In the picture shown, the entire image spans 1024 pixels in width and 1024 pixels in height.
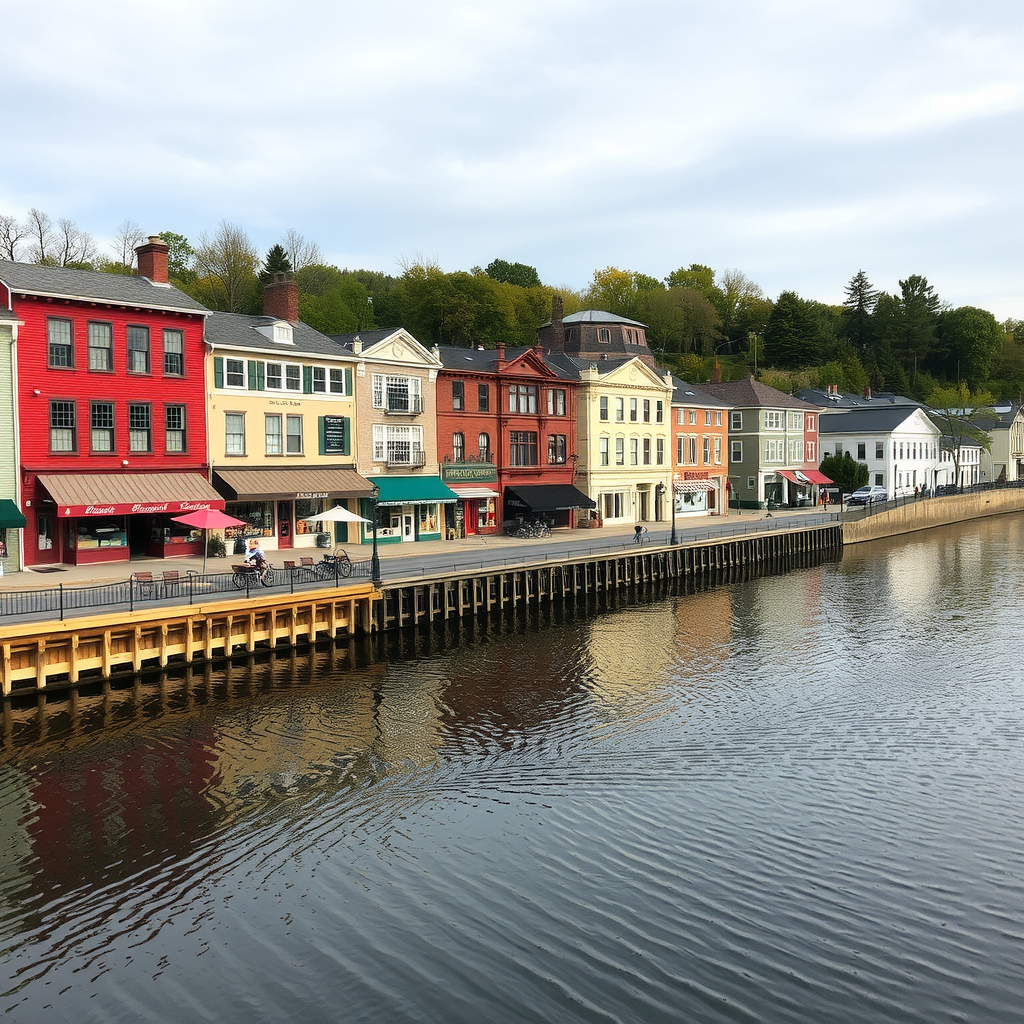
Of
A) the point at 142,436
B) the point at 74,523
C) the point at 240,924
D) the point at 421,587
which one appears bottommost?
the point at 240,924

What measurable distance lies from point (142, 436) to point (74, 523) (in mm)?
4961

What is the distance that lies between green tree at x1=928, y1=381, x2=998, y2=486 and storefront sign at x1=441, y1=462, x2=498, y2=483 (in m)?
68.4

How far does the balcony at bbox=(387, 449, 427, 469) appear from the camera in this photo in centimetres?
5188

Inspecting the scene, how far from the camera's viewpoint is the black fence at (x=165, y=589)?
28672mm

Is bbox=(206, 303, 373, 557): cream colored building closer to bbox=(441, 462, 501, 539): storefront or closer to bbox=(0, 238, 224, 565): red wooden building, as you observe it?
bbox=(0, 238, 224, 565): red wooden building

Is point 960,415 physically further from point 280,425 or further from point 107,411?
point 107,411

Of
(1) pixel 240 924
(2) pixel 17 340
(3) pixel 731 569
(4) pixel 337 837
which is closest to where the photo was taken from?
(1) pixel 240 924

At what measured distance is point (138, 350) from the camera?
41.2 meters

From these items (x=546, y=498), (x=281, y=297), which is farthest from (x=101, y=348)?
(x=546, y=498)

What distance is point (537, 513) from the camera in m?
59.6

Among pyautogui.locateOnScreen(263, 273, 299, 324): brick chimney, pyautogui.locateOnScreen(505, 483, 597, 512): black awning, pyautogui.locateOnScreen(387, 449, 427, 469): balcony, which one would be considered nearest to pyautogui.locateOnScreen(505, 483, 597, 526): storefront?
pyautogui.locateOnScreen(505, 483, 597, 512): black awning

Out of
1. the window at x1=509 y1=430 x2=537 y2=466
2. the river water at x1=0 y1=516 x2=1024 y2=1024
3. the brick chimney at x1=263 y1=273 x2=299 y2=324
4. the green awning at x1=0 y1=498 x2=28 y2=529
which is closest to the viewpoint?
the river water at x1=0 y1=516 x2=1024 y2=1024

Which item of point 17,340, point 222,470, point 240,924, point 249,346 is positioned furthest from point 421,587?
point 240,924

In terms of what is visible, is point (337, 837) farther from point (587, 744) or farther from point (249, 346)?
point (249, 346)
